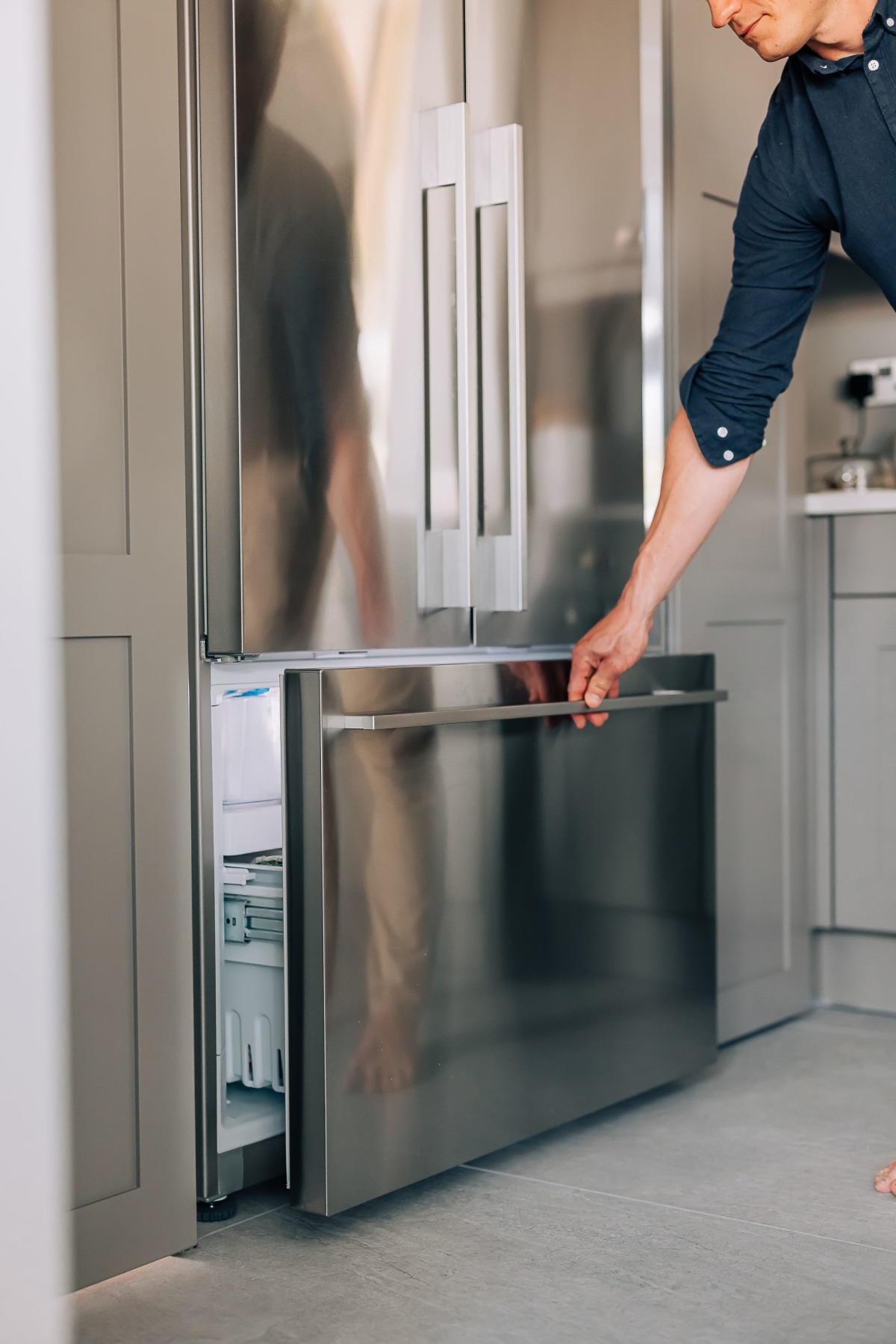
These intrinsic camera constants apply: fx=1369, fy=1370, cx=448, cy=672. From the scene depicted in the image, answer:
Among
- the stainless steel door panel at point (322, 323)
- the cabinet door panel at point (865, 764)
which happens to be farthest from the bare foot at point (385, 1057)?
the cabinet door panel at point (865, 764)

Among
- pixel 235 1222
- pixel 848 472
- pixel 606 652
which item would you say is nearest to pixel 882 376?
pixel 848 472

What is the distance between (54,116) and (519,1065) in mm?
1181

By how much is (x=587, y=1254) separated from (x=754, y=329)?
3.53 ft

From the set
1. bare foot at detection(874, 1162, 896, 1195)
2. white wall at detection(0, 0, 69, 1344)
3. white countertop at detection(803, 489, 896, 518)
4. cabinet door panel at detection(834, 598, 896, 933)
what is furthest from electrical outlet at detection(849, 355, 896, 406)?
white wall at detection(0, 0, 69, 1344)

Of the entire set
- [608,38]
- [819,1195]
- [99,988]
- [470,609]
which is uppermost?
[608,38]

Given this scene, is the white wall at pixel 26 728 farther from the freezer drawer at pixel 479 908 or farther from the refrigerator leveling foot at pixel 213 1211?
the refrigerator leveling foot at pixel 213 1211

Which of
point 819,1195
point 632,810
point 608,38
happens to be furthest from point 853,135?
point 819,1195

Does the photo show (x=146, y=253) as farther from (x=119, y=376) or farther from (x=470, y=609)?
(x=470, y=609)

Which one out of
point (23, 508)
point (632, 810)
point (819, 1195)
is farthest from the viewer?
point (632, 810)

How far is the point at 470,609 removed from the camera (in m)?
1.74

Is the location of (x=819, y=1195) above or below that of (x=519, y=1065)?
below

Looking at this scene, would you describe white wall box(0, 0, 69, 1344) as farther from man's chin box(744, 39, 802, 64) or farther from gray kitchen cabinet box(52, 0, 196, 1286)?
man's chin box(744, 39, 802, 64)

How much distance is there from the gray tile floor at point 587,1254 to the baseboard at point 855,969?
0.63m

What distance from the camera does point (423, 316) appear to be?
1652mm
